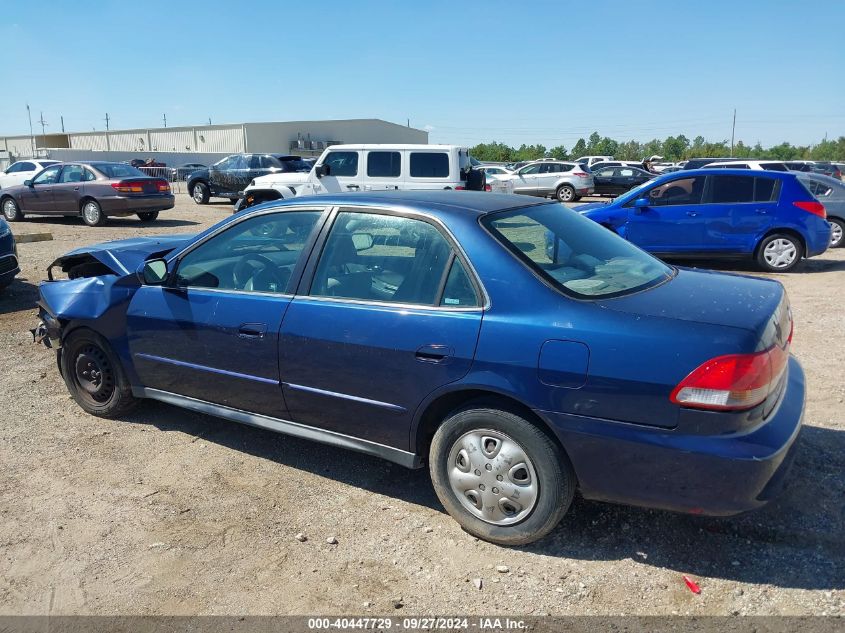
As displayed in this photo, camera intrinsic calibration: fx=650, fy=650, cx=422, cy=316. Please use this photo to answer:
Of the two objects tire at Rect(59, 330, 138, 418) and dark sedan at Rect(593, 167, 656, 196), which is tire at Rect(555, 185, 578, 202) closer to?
dark sedan at Rect(593, 167, 656, 196)

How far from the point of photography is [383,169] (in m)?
13.8

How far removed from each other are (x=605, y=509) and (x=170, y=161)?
2037 inches

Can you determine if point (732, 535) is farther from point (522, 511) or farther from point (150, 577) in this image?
point (150, 577)

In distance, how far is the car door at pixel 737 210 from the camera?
32.1ft

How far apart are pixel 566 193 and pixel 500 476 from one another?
881 inches

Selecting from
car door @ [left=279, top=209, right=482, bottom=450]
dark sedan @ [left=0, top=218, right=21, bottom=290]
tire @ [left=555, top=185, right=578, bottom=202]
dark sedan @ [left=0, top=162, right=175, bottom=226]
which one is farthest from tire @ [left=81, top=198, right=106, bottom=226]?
tire @ [left=555, top=185, right=578, bottom=202]

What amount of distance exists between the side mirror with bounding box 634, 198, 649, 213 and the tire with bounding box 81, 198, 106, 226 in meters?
12.2

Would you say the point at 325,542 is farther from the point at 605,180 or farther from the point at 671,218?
the point at 605,180

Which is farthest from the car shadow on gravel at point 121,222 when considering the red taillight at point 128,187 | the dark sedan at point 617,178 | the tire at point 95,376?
the dark sedan at point 617,178

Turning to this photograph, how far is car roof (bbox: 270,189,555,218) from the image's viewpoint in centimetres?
338

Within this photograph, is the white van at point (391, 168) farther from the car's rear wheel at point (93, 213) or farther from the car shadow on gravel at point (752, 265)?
the car shadow on gravel at point (752, 265)

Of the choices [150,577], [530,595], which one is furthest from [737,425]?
[150,577]

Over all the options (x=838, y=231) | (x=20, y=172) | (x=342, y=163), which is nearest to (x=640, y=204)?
(x=838, y=231)

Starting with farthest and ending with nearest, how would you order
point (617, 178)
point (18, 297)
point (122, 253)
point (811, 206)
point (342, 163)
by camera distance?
point (617, 178) → point (342, 163) → point (811, 206) → point (18, 297) → point (122, 253)
